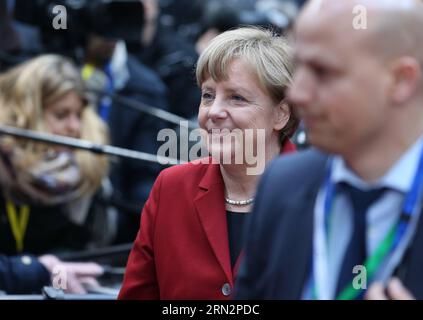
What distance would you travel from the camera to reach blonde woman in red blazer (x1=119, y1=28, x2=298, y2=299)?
2.83m

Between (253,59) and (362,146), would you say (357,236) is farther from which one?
(253,59)

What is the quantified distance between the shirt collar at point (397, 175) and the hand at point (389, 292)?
0.17 meters

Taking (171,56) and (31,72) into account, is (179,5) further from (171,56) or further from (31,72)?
(31,72)

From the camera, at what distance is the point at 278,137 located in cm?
317

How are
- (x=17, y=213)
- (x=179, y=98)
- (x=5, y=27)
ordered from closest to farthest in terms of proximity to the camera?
(x=17, y=213) < (x=5, y=27) < (x=179, y=98)

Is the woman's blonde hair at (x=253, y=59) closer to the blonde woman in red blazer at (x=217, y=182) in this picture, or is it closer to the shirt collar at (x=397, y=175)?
the blonde woman in red blazer at (x=217, y=182)

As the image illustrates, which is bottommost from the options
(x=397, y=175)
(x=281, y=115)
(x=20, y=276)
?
(x=20, y=276)

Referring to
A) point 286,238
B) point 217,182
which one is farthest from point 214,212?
point 286,238

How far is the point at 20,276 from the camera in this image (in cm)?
398

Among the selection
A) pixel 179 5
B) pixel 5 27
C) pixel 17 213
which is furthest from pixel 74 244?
pixel 179 5

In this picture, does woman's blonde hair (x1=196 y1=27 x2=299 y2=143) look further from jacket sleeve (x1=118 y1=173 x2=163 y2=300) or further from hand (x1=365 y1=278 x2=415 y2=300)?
hand (x1=365 y1=278 x2=415 y2=300)

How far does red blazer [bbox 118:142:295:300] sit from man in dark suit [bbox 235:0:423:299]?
0.89 m

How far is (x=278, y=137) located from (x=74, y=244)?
234 centimetres

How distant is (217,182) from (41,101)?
7.70ft
